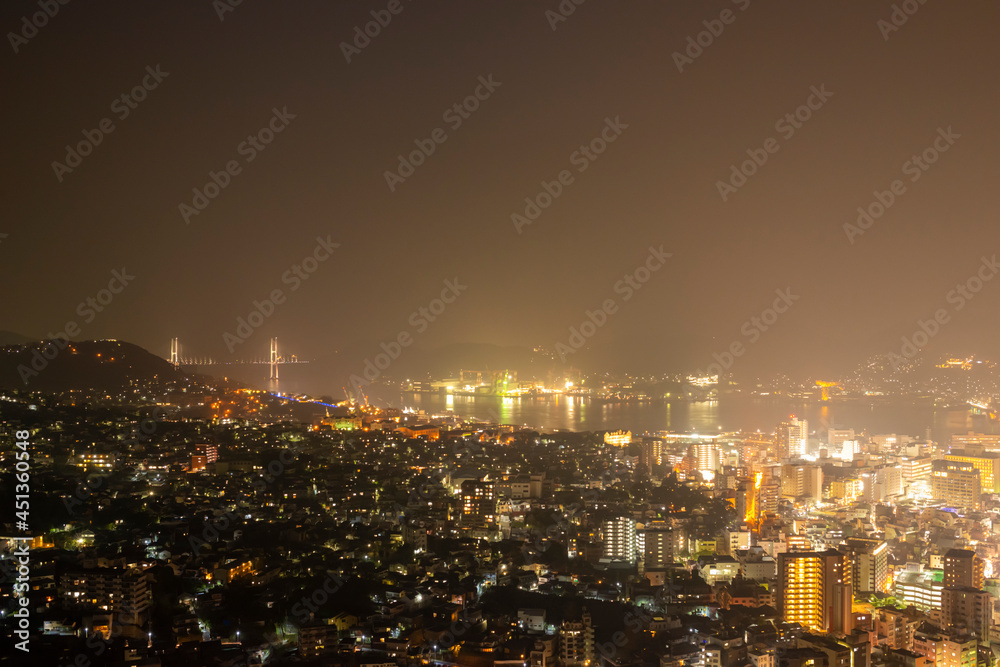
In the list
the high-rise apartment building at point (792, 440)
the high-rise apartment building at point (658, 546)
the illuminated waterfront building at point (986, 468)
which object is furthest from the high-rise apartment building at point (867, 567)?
the high-rise apartment building at point (792, 440)

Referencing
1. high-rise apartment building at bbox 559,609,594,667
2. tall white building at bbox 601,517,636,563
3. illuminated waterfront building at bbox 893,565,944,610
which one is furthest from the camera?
tall white building at bbox 601,517,636,563

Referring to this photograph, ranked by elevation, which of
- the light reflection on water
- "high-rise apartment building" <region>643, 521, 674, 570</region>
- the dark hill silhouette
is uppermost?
the dark hill silhouette

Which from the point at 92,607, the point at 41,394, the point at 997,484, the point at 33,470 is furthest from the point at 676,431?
the point at 92,607

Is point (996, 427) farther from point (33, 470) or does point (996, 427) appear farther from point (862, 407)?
point (33, 470)

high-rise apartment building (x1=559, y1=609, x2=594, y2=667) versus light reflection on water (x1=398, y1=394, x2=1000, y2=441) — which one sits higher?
high-rise apartment building (x1=559, y1=609, x2=594, y2=667)

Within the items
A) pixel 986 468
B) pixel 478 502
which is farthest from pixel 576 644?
pixel 986 468

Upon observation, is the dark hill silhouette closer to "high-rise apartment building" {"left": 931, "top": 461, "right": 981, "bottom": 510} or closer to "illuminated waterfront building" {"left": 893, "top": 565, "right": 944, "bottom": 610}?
"illuminated waterfront building" {"left": 893, "top": 565, "right": 944, "bottom": 610}

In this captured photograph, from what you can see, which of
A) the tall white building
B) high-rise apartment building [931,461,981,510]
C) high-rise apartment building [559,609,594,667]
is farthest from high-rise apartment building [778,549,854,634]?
high-rise apartment building [931,461,981,510]

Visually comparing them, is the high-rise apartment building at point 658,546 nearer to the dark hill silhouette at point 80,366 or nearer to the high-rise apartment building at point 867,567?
the high-rise apartment building at point 867,567
